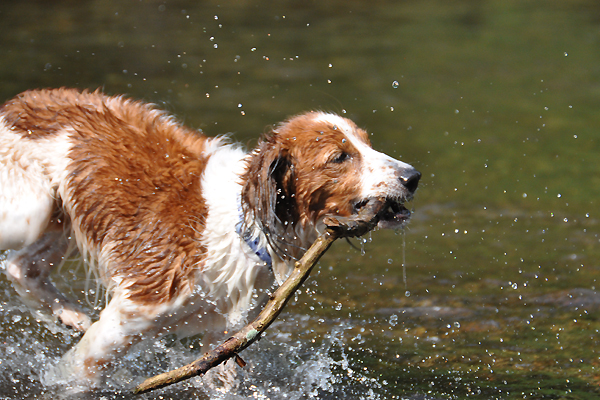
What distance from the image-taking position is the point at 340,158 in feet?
12.3

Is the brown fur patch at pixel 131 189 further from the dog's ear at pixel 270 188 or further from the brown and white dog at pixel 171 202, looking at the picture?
the dog's ear at pixel 270 188

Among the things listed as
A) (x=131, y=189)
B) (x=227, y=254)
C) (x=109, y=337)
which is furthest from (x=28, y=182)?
(x=227, y=254)

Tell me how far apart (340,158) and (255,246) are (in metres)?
0.62

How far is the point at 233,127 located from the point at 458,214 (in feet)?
10.2

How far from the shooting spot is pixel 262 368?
448cm

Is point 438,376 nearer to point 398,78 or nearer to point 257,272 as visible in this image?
point 257,272

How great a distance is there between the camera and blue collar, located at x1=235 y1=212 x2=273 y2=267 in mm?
3754

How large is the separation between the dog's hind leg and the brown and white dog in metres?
0.29

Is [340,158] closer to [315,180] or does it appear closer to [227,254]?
[315,180]

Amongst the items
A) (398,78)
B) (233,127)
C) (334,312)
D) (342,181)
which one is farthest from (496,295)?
(398,78)

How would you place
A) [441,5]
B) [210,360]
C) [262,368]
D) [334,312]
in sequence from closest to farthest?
[210,360], [262,368], [334,312], [441,5]

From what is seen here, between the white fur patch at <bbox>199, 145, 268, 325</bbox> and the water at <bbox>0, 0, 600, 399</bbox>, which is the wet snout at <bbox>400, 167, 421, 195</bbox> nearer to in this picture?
the water at <bbox>0, 0, 600, 399</bbox>

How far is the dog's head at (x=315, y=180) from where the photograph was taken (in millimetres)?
3650

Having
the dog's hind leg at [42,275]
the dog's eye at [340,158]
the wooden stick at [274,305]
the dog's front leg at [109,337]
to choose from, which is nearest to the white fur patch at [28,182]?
the dog's hind leg at [42,275]
